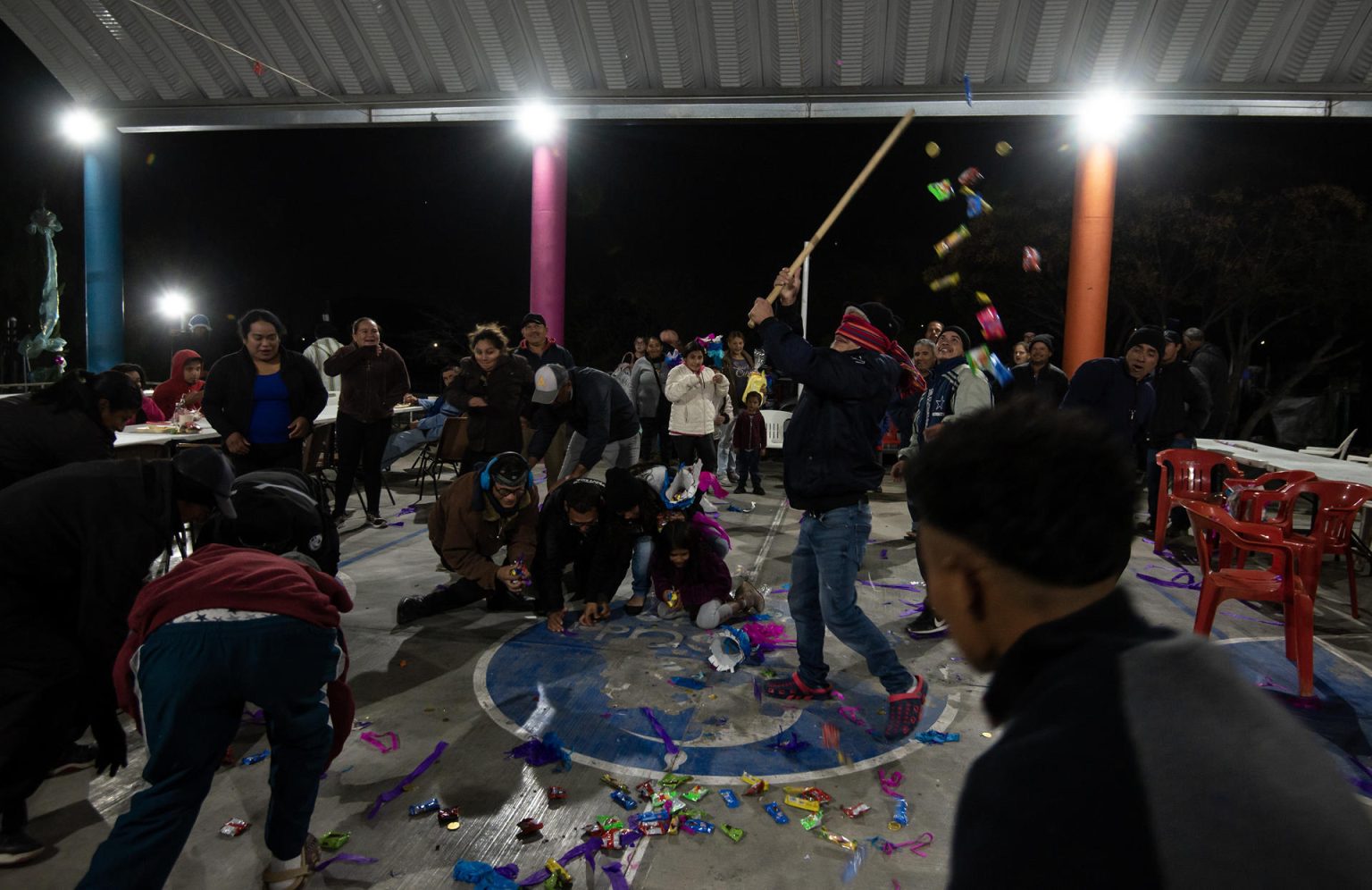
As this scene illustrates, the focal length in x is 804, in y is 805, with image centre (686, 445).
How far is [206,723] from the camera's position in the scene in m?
2.19

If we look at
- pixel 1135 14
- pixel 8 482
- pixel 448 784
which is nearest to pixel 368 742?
pixel 448 784

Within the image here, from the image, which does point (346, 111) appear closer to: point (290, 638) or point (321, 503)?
point (321, 503)

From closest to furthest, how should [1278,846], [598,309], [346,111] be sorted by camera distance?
[1278,846], [346,111], [598,309]

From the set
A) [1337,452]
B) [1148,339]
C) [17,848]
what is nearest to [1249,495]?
[1148,339]

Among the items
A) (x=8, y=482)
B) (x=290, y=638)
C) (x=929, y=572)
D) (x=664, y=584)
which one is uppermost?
(x=929, y=572)

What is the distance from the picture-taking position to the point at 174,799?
83.4 inches

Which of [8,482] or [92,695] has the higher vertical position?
[8,482]

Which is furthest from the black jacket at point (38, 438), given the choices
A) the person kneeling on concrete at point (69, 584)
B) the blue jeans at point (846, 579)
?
the blue jeans at point (846, 579)

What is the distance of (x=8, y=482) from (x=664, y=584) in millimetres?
3269

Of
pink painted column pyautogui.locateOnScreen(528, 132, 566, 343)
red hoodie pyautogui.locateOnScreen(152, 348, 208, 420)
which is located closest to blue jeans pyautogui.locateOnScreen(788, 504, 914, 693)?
red hoodie pyautogui.locateOnScreen(152, 348, 208, 420)

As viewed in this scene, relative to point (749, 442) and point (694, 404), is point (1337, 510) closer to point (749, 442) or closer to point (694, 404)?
point (694, 404)

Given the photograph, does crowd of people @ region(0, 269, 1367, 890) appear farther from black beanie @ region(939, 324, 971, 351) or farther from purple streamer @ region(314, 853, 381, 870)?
purple streamer @ region(314, 853, 381, 870)

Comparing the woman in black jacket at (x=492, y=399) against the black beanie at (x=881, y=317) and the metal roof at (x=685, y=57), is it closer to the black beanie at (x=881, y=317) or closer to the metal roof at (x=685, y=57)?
the black beanie at (x=881, y=317)

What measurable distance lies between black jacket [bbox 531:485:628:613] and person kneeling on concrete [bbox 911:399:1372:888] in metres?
4.04
